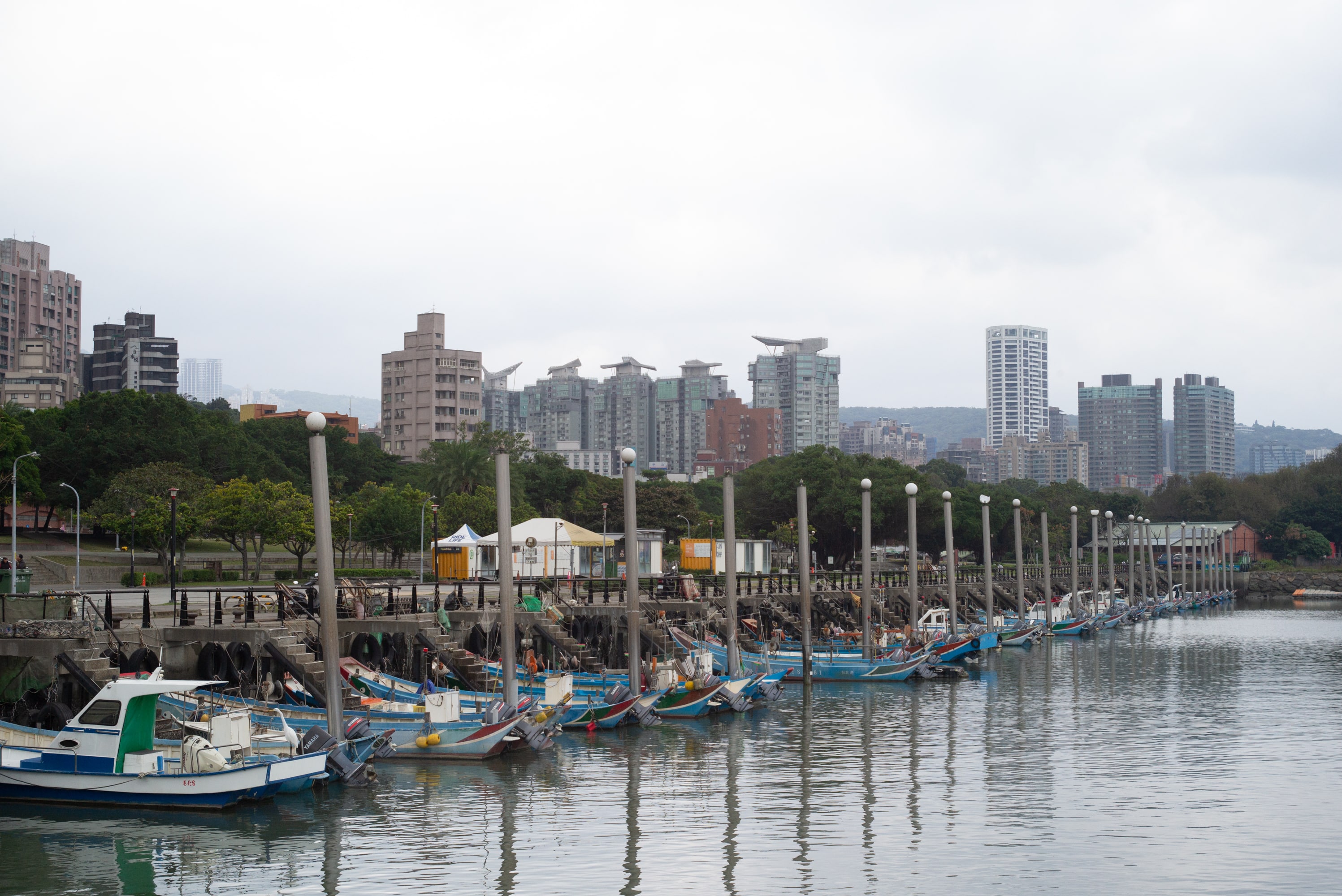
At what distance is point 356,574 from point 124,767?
163ft

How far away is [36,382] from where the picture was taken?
552 ft

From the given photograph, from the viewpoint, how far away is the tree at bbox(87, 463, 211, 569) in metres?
69.9

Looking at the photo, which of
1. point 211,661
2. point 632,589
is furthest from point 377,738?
point 632,589

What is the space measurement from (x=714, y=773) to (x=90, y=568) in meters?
49.7

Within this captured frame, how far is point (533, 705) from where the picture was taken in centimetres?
3334

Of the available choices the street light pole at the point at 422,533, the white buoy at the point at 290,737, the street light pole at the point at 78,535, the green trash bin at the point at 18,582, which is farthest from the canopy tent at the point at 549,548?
the white buoy at the point at 290,737

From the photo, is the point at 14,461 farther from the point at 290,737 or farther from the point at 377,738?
the point at 290,737

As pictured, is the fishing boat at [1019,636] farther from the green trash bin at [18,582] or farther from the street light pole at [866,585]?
the green trash bin at [18,582]

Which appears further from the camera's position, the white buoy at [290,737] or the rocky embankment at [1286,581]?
the rocky embankment at [1286,581]

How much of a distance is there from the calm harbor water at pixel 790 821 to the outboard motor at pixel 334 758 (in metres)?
0.69

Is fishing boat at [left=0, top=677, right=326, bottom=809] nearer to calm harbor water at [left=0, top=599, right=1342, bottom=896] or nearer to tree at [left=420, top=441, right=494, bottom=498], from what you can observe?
calm harbor water at [left=0, top=599, right=1342, bottom=896]

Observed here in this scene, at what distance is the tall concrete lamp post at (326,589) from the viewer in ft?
88.3

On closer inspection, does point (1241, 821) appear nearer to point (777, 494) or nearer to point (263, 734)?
point (263, 734)

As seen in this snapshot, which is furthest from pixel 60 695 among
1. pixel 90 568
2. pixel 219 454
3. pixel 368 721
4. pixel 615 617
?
pixel 219 454
